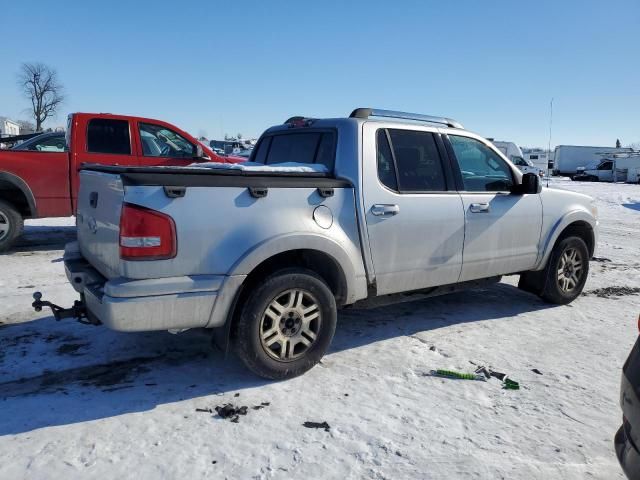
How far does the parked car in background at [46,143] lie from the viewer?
8.27 metres

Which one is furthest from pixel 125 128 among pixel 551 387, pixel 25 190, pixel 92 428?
pixel 551 387

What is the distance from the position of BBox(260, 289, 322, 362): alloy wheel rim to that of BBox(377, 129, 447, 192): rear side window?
1.18m

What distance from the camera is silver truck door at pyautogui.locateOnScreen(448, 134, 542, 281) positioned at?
471cm

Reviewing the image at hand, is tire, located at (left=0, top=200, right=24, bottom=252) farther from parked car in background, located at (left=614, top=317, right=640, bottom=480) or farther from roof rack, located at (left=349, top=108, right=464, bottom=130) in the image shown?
parked car in background, located at (left=614, top=317, right=640, bottom=480)

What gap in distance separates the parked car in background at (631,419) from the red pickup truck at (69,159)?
7.24m

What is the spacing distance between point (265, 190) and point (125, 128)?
5592mm

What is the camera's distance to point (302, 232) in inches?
141

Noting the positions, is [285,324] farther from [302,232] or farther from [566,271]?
[566,271]

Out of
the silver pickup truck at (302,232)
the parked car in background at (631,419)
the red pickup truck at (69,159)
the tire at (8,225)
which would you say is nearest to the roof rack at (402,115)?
the silver pickup truck at (302,232)

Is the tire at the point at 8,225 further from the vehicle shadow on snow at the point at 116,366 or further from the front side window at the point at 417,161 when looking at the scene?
the front side window at the point at 417,161

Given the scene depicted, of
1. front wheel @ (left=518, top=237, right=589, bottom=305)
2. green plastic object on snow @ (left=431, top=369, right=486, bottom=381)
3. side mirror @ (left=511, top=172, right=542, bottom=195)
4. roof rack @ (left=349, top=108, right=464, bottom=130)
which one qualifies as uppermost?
roof rack @ (left=349, top=108, right=464, bottom=130)

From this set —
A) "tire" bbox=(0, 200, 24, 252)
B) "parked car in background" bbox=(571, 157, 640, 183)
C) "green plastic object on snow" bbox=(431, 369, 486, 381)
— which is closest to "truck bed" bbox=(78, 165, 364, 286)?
"green plastic object on snow" bbox=(431, 369, 486, 381)

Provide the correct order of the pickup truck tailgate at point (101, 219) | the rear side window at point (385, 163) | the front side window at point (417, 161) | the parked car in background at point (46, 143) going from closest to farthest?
the pickup truck tailgate at point (101, 219) → the rear side window at point (385, 163) → the front side window at point (417, 161) → the parked car in background at point (46, 143)

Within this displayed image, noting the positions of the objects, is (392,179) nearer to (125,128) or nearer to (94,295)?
(94,295)
